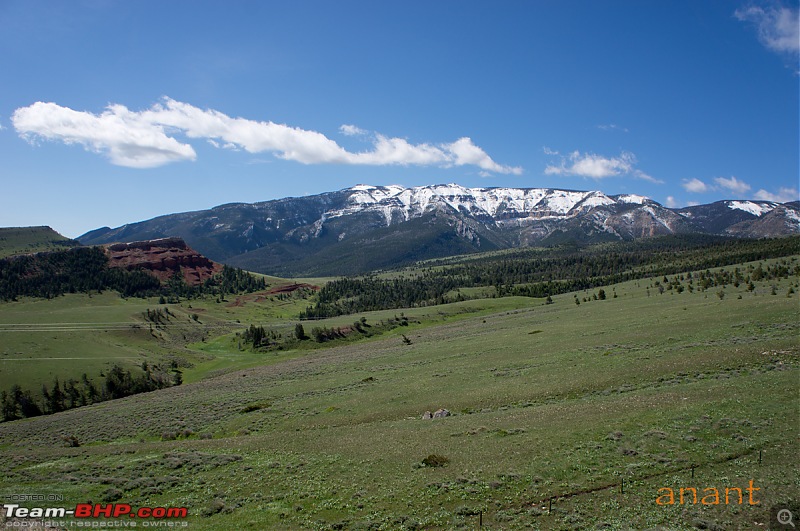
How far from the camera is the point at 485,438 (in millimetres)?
26250

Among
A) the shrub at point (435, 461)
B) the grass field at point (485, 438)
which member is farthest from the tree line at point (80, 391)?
the shrub at point (435, 461)

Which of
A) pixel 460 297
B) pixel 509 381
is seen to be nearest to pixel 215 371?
pixel 509 381

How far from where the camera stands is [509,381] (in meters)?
41.2

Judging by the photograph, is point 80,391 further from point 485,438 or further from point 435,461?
Answer: point 485,438

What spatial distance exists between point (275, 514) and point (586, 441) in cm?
1628

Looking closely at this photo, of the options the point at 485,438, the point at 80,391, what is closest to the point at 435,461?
the point at 485,438

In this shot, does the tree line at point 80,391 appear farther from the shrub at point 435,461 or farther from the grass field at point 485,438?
the shrub at point 435,461

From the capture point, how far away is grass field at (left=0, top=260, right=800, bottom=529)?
17844mm

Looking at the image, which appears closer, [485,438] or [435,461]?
[435,461]

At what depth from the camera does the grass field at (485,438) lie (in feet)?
58.5

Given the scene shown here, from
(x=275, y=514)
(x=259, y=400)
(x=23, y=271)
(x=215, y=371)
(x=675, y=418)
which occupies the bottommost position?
(x=215, y=371)

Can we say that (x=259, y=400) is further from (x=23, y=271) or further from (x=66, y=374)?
(x=23, y=271)

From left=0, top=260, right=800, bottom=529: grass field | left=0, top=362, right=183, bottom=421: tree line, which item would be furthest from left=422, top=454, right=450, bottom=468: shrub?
left=0, top=362, right=183, bottom=421: tree line

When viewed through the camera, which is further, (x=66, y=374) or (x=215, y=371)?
(x=215, y=371)
